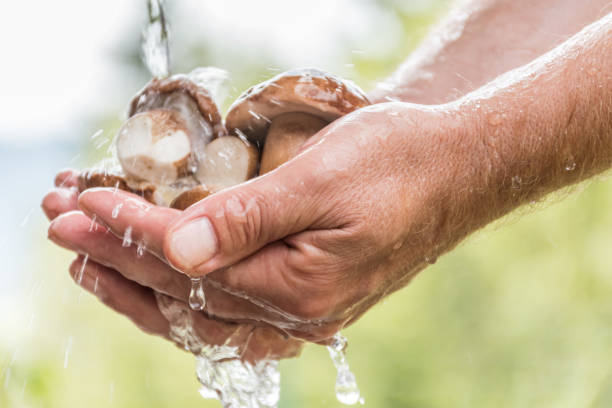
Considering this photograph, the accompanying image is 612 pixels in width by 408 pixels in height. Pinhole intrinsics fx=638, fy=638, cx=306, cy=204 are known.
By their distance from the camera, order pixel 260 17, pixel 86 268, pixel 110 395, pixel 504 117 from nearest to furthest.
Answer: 1. pixel 504 117
2. pixel 86 268
3. pixel 110 395
4. pixel 260 17

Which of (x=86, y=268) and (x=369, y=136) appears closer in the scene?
(x=369, y=136)

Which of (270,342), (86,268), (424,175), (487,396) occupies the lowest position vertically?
(487,396)

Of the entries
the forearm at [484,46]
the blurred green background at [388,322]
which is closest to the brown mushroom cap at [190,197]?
the forearm at [484,46]

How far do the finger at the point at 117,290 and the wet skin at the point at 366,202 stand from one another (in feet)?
0.19

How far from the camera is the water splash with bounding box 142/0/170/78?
2.64 ft

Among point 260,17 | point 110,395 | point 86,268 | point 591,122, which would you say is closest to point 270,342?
point 86,268

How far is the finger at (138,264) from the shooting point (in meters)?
0.65

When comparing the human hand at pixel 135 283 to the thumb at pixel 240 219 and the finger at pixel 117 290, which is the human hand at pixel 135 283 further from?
the thumb at pixel 240 219

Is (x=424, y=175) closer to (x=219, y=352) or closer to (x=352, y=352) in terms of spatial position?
(x=219, y=352)

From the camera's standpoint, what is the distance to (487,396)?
229 centimetres

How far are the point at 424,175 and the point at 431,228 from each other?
65 millimetres

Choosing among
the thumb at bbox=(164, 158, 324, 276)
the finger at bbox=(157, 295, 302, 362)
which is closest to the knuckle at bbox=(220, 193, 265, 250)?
the thumb at bbox=(164, 158, 324, 276)

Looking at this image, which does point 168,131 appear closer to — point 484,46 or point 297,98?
point 297,98

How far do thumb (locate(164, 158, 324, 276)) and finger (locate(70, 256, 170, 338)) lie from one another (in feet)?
0.85
